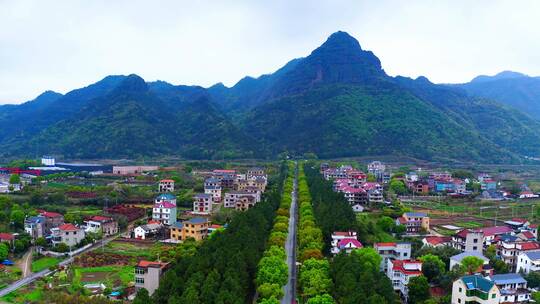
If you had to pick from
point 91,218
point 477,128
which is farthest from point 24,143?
point 477,128

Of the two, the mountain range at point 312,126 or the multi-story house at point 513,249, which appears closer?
the multi-story house at point 513,249

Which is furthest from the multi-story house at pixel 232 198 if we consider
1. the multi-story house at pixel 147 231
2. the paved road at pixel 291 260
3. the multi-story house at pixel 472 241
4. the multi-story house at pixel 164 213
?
the multi-story house at pixel 472 241

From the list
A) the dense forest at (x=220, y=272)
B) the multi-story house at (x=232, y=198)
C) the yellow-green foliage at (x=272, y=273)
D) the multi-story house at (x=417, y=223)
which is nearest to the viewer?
the dense forest at (x=220, y=272)

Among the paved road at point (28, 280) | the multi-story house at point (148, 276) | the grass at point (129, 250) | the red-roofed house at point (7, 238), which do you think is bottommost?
the paved road at point (28, 280)

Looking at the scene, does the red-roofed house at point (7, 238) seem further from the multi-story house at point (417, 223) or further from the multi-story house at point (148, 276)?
the multi-story house at point (417, 223)

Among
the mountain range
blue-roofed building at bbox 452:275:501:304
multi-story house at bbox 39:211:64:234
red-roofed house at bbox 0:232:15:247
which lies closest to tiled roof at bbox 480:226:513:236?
blue-roofed building at bbox 452:275:501:304
